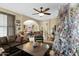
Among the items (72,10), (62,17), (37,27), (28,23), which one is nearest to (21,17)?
(28,23)

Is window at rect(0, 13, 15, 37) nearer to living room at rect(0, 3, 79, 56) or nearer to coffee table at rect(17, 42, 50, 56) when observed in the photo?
living room at rect(0, 3, 79, 56)

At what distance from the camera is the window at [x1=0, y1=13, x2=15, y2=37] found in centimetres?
251

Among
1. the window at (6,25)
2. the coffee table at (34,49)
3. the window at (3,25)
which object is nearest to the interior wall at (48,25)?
the coffee table at (34,49)

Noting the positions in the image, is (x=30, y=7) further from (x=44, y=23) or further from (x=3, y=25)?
(x=3, y=25)

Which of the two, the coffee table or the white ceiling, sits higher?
the white ceiling

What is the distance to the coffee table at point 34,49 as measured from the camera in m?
2.54

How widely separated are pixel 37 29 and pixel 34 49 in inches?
14.0

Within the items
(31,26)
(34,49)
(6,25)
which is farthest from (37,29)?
(6,25)

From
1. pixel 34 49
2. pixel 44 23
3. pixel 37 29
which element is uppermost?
pixel 44 23

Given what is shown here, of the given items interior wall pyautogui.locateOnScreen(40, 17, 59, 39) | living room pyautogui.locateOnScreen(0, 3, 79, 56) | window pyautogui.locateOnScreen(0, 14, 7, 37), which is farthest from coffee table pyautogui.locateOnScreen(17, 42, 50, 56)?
window pyautogui.locateOnScreen(0, 14, 7, 37)

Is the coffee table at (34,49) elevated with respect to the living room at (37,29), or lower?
lower

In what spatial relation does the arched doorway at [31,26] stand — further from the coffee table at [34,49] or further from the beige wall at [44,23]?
the coffee table at [34,49]

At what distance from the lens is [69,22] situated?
2574 mm

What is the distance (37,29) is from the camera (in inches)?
101
